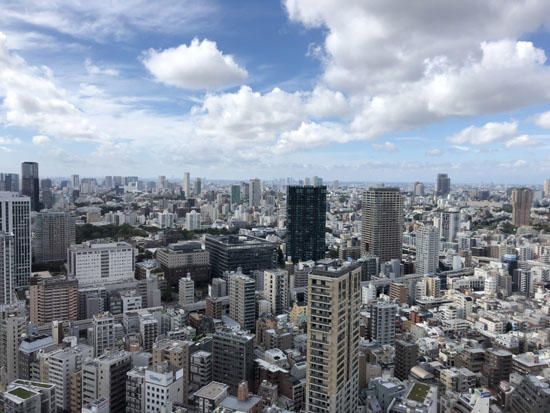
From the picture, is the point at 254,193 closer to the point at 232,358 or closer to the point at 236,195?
the point at 236,195

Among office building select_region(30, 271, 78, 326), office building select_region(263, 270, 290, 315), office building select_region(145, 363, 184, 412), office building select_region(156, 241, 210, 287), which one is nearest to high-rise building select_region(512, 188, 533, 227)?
office building select_region(263, 270, 290, 315)

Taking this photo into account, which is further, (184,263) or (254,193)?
(254,193)

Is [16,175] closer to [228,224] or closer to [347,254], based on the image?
[228,224]

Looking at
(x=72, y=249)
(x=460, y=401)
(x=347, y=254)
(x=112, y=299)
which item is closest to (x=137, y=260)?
(x=72, y=249)

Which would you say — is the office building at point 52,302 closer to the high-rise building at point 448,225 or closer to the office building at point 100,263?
the office building at point 100,263

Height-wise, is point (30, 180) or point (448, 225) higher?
point (30, 180)

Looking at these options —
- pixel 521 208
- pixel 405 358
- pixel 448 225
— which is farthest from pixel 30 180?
pixel 521 208
